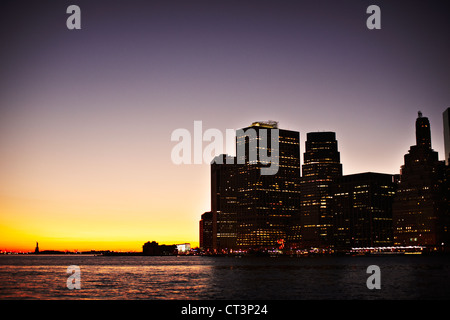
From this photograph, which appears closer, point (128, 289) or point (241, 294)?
point (241, 294)

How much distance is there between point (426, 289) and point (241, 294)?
27937 mm

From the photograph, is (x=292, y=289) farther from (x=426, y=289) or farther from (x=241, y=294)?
(x=426, y=289)

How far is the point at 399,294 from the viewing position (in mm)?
67438
